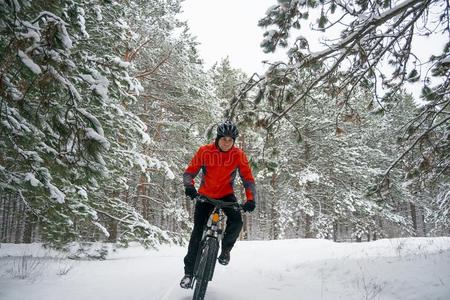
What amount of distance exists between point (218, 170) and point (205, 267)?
137cm

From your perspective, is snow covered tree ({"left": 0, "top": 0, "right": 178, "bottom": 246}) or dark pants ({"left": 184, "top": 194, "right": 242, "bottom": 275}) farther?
dark pants ({"left": 184, "top": 194, "right": 242, "bottom": 275})

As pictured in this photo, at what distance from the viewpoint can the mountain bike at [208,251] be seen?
423 centimetres

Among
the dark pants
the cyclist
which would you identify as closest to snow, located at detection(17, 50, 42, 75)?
the cyclist

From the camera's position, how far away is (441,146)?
7.26 metres

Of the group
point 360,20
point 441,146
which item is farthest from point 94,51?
point 441,146

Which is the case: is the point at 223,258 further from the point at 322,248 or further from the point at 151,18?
the point at 151,18

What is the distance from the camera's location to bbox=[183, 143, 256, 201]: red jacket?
196 inches

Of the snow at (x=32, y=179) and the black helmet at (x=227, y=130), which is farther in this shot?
the snow at (x=32, y=179)

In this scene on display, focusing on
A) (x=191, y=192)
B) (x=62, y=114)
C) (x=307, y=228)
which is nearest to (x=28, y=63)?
(x=62, y=114)

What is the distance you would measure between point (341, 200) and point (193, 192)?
20.5m

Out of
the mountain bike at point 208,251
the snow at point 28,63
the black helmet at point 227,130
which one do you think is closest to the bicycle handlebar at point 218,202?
the mountain bike at point 208,251

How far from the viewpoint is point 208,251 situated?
4.48m

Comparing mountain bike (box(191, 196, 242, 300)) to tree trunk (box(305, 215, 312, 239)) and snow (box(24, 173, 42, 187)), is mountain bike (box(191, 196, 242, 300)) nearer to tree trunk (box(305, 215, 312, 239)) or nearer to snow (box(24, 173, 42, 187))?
snow (box(24, 173, 42, 187))

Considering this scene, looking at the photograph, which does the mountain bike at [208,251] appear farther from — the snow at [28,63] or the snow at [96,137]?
the snow at [28,63]
